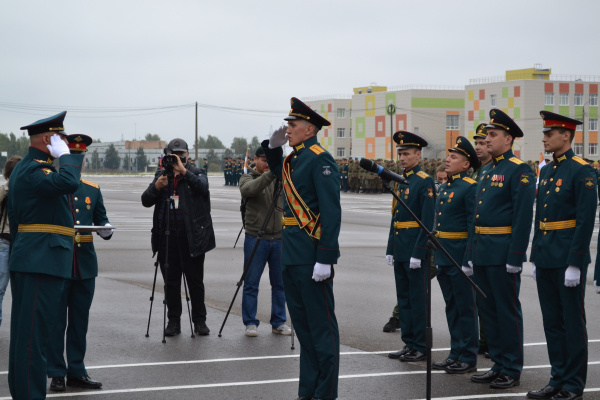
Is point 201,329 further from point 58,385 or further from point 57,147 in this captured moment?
point 57,147

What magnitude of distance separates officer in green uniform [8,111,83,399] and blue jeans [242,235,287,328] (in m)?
3.38

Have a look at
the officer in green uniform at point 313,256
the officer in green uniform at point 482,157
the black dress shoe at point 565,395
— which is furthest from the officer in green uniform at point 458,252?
the officer in green uniform at point 313,256

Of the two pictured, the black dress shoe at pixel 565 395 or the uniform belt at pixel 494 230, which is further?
the uniform belt at pixel 494 230

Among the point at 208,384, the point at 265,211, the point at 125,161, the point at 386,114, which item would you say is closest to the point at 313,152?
the point at 208,384

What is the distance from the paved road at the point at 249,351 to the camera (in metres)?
7.27

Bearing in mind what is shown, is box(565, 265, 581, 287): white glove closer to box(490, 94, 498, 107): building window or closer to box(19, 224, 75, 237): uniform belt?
box(19, 224, 75, 237): uniform belt

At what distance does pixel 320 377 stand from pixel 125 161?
5844 inches

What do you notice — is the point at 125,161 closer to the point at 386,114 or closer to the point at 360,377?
the point at 386,114

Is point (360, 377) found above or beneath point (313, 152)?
beneath

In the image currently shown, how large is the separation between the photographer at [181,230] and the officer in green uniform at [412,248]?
7.09ft

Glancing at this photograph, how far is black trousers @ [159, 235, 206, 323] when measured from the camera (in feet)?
31.8

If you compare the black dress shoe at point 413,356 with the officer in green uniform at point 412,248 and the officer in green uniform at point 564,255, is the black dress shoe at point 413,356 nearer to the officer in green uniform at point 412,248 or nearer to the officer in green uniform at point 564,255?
the officer in green uniform at point 412,248

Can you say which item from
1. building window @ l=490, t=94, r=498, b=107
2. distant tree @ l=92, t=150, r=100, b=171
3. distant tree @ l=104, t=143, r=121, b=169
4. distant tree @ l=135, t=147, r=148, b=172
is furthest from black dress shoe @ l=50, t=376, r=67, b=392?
distant tree @ l=104, t=143, r=121, b=169

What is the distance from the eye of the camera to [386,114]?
109m
